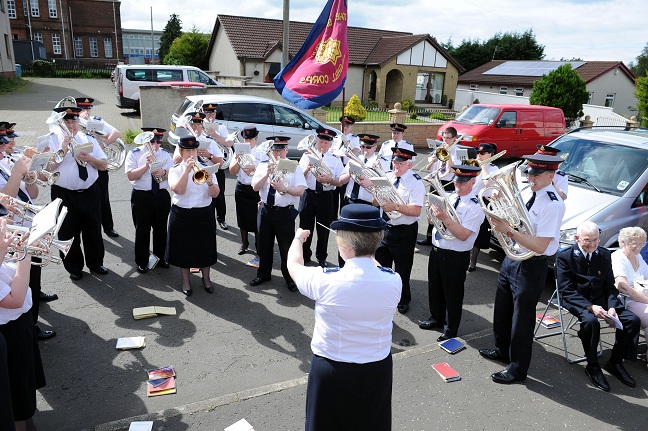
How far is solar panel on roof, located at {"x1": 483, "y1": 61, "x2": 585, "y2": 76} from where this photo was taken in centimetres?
3667

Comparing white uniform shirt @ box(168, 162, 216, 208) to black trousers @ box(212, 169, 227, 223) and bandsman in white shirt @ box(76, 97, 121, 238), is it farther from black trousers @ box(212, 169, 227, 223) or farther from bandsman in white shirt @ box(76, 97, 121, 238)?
black trousers @ box(212, 169, 227, 223)

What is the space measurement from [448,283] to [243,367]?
2.41 metres

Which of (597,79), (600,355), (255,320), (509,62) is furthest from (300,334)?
(509,62)

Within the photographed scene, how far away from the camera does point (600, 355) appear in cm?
527

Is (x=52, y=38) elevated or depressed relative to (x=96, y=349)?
elevated

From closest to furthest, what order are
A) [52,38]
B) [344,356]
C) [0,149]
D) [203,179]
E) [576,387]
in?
[344,356] → [576,387] → [0,149] → [203,179] → [52,38]

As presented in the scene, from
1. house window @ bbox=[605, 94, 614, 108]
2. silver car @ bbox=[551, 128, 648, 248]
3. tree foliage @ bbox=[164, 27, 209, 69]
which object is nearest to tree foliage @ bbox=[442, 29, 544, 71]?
house window @ bbox=[605, 94, 614, 108]

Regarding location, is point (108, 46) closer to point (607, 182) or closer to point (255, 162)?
point (255, 162)

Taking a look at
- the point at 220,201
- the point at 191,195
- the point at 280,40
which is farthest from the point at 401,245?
the point at 280,40

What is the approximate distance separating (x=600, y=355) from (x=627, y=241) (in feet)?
4.39

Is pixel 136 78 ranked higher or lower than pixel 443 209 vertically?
higher

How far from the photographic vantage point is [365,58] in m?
31.8

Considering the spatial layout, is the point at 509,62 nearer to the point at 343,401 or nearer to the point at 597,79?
the point at 597,79

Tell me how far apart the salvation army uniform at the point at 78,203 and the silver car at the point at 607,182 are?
649 cm
